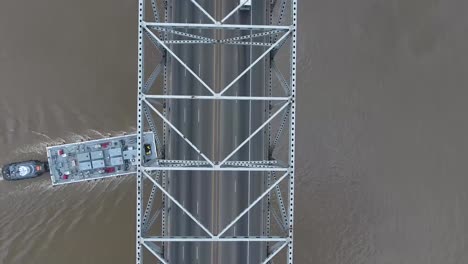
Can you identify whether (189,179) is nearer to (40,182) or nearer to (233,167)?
(233,167)

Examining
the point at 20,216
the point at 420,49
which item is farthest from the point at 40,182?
the point at 420,49

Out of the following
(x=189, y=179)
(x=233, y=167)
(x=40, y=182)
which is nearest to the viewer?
(x=233, y=167)

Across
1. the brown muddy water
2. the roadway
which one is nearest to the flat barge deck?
the brown muddy water

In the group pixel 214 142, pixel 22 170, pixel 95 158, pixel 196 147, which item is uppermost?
pixel 214 142

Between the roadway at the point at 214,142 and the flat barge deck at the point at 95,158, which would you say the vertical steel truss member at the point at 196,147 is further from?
the flat barge deck at the point at 95,158

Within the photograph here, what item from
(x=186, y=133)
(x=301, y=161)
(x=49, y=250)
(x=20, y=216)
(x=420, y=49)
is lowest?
(x=49, y=250)

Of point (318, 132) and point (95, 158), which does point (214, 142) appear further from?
point (95, 158)

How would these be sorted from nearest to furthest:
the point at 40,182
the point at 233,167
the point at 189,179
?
the point at 233,167 < the point at 189,179 < the point at 40,182

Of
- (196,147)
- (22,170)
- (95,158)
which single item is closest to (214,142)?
(196,147)
